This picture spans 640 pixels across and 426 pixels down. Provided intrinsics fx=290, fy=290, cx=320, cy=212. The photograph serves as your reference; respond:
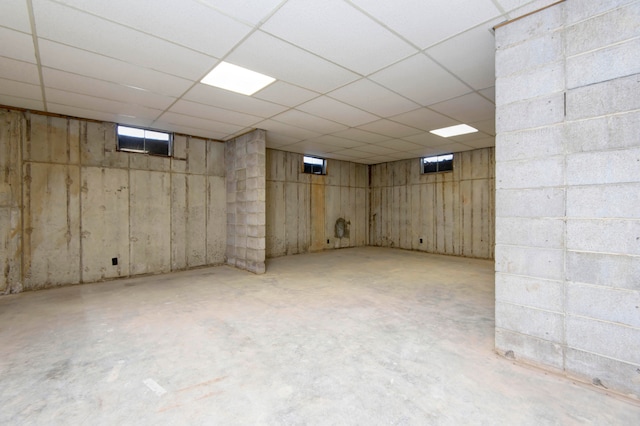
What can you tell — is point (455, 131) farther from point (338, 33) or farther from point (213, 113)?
point (213, 113)

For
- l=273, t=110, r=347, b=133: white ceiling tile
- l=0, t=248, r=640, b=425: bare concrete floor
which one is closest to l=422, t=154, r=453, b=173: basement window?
l=273, t=110, r=347, b=133: white ceiling tile

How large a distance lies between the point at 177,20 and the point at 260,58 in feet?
2.51

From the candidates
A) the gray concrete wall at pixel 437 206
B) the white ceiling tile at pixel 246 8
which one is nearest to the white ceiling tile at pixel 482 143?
the gray concrete wall at pixel 437 206

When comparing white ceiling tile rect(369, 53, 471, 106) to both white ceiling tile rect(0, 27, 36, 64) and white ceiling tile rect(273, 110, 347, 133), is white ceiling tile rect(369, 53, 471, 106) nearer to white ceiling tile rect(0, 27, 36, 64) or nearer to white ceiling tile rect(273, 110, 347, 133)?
white ceiling tile rect(273, 110, 347, 133)

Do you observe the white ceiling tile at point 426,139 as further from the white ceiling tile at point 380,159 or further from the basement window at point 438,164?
the white ceiling tile at point 380,159

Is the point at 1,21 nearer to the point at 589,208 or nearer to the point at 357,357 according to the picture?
the point at 357,357

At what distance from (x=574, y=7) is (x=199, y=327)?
3.98 m

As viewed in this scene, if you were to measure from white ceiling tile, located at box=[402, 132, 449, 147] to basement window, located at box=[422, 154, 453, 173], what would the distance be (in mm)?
1370

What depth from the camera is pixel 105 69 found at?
2943mm

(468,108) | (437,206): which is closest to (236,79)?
(468,108)

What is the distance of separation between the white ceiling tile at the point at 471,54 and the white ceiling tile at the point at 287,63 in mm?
894

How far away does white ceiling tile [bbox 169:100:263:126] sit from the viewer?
4.04m

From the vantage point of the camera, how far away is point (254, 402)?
1.78m

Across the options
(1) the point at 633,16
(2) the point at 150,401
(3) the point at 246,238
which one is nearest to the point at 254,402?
(2) the point at 150,401
